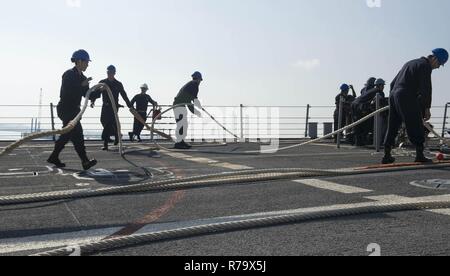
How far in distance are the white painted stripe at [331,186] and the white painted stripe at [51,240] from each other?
2926mm

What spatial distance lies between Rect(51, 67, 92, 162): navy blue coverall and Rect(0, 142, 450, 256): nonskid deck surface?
1.66 feet

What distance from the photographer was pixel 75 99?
7.84 meters

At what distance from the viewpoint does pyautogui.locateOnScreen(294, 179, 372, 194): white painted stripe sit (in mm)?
5508

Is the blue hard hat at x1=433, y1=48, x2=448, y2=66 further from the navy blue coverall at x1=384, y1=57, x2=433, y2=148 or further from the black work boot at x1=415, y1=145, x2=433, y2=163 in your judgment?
the black work boot at x1=415, y1=145, x2=433, y2=163

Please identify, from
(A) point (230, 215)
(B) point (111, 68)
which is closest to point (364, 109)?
(B) point (111, 68)

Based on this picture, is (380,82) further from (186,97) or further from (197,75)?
(186,97)

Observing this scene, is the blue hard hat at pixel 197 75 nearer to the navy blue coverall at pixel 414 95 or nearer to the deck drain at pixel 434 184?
the navy blue coverall at pixel 414 95

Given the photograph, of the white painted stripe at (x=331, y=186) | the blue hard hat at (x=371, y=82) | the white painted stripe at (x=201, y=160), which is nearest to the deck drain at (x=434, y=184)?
the white painted stripe at (x=331, y=186)

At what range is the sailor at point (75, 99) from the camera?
775cm

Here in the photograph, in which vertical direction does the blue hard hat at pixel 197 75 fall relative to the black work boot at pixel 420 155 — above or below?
above

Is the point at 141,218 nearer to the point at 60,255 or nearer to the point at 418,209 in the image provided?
the point at 60,255

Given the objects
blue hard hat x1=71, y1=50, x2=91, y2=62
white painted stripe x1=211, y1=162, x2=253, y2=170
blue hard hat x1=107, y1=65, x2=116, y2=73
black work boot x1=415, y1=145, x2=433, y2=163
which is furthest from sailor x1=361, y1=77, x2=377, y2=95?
blue hard hat x1=71, y1=50, x2=91, y2=62

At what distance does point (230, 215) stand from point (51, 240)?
1.58 metres

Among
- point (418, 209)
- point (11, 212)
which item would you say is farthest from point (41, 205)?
point (418, 209)
